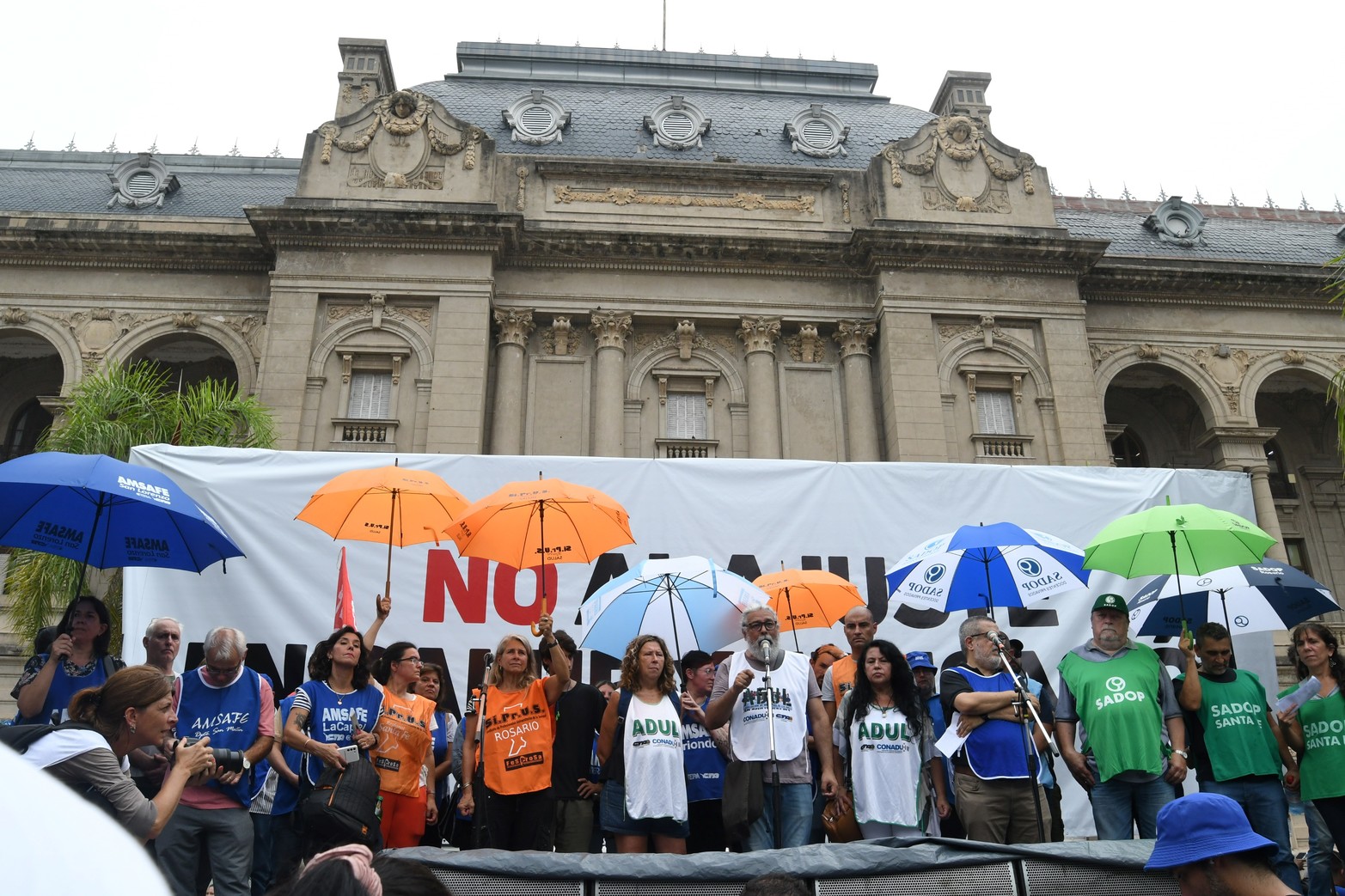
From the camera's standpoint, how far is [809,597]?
390 inches

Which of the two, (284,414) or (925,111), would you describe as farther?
(925,111)

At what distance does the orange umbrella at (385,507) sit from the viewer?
8.93 metres

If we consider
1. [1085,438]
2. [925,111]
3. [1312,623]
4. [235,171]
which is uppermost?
[925,111]

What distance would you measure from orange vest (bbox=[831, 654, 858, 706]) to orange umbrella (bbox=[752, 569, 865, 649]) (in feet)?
3.58

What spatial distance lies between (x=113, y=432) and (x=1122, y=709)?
554 inches

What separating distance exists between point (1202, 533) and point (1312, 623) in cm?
110

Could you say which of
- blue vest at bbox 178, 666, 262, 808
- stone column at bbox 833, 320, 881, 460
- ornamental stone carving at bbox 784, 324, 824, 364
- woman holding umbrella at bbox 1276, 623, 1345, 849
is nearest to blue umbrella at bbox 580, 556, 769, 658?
blue vest at bbox 178, 666, 262, 808

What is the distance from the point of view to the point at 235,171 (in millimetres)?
28750

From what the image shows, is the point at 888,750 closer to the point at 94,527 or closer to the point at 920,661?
the point at 920,661

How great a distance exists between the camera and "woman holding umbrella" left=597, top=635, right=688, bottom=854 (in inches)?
274

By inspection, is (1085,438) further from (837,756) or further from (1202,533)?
(837,756)

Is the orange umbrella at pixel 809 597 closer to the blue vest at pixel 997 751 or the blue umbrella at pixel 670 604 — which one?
the blue umbrella at pixel 670 604

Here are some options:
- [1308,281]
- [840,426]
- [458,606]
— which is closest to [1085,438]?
[840,426]

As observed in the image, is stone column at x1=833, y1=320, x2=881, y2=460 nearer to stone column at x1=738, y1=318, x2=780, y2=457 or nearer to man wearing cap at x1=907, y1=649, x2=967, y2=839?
stone column at x1=738, y1=318, x2=780, y2=457
